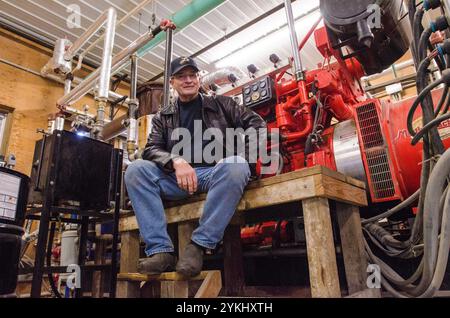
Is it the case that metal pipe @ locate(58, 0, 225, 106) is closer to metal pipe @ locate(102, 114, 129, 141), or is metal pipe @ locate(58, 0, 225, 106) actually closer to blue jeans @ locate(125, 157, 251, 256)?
metal pipe @ locate(102, 114, 129, 141)

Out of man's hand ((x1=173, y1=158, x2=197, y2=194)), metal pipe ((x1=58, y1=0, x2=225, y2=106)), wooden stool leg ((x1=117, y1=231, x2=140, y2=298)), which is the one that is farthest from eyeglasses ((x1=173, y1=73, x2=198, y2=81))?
metal pipe ((x1=58, y1=0, x2=225, y2=106))

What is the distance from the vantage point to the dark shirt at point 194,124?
1925mm

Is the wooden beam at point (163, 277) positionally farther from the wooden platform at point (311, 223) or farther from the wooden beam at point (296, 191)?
the wooden beam at point (296, 191)

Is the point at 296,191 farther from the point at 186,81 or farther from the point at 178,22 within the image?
the point at 178,22

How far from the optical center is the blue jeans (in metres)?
1.50

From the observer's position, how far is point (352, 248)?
1.59 meters

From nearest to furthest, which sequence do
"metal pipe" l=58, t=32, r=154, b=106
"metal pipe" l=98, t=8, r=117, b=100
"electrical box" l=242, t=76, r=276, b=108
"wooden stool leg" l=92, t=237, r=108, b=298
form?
1. "electrical box" l=242, t=76, r=276, b=108
2. "wooden stool leg" l=92, t=237, r=108, b=298
3. "metal pipe" l=98, t=8, r=117, b=100
4. "metal pipe" l=58, t=32, r=154, b=106

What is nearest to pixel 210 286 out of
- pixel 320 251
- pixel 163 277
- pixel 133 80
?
pixel 163 277

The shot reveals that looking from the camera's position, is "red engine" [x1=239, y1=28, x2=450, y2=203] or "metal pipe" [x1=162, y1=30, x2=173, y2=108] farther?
"metal pipe" [x1=162, y1=30, x2=173, y2=108]

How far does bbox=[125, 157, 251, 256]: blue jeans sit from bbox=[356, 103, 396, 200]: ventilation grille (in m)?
0.91

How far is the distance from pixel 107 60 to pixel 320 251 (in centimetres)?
320

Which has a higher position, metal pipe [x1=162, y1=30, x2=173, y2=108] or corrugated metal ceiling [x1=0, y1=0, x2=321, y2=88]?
corrugated metal ceiling [x1=0, y1=0, x2=321, y2=88]

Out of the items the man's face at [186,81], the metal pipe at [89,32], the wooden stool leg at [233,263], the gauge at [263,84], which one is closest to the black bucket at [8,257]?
the wooden stool leg at [233,263]
